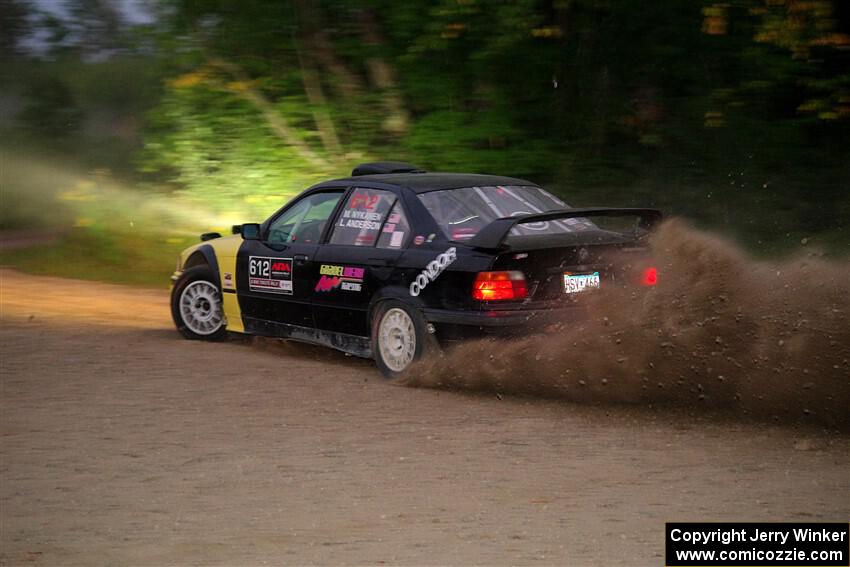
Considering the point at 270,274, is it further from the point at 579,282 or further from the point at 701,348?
the point at 701,348

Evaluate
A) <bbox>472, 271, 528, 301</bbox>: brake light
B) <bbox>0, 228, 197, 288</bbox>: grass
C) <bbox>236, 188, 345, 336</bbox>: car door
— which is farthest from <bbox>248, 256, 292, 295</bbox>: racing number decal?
<bbox>0, 228, 197, 288</bbox>: grass

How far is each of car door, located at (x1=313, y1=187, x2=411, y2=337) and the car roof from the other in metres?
0.11

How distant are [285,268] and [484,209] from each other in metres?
1.86

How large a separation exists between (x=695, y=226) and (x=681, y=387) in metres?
8.10

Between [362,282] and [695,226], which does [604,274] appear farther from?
[695,226]

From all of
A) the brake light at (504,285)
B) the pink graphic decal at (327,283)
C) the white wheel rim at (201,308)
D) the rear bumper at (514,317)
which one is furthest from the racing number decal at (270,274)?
the brake light at (504,285)

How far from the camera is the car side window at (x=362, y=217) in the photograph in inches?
362

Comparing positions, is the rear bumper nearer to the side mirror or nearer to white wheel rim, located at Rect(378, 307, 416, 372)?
white wheel rim, located at Rect(378, 307, 416, 372)

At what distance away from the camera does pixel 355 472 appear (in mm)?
6309

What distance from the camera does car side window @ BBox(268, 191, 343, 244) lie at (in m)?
9.81

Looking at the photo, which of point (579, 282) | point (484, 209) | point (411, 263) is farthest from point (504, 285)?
point (484, 209)

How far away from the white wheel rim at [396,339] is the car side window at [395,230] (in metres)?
0.51

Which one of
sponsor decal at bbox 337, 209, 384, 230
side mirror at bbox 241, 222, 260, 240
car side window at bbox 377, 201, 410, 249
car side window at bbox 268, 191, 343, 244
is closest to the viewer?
car side window at bbox 377, 201, 410, 249

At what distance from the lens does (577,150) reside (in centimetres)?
1631
